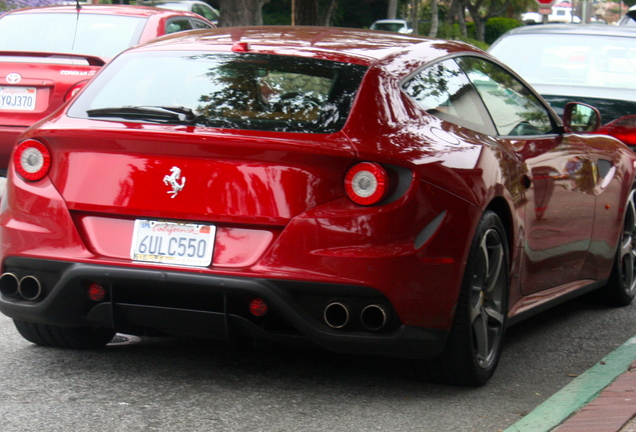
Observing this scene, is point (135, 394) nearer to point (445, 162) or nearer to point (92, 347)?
point (92, 347)

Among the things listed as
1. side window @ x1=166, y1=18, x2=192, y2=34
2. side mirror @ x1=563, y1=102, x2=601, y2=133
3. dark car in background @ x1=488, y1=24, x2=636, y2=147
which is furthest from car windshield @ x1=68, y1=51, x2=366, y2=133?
side window @ x1=166, y1=18, x2=192, y2=34

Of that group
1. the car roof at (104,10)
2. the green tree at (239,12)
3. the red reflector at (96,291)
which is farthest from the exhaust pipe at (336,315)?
the green tree at (239,12)

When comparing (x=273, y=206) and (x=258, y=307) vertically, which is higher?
(x=273, y=206)

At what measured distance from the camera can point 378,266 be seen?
166 inches

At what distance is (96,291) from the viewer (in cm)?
450

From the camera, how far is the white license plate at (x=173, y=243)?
14.0ft

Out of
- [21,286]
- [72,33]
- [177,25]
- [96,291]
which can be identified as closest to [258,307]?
[96,291]

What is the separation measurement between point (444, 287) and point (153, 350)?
5.12ft

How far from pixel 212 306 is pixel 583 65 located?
19.1 feet

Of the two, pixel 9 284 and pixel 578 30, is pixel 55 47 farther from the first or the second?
pixel 9 284

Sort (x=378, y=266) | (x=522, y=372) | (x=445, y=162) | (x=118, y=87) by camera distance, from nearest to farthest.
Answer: (x=378, y=266) → (x=445, y=162) → (x=118, y=87) → (x=522, y=372)

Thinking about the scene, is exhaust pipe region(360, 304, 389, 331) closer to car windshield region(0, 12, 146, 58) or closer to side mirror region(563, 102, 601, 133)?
side mirror region(563, 102, 601, 133)

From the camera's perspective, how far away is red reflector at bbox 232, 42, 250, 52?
4.84 m

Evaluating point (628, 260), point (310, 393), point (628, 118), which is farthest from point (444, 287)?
point (628, 118)
